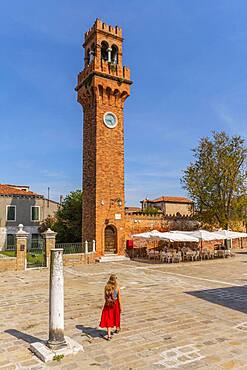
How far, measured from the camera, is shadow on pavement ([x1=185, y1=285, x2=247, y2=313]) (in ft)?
30.8

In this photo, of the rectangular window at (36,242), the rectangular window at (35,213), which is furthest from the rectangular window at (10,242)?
the rectangular window at (35,213)

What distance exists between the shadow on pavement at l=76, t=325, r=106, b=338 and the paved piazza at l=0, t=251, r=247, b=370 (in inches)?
0.9

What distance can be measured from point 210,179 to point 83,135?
40.1 feet

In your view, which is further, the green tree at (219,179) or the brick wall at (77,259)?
the green tree at (219,179)

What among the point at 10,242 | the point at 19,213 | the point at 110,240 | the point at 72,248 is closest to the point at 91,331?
the point at 72,248

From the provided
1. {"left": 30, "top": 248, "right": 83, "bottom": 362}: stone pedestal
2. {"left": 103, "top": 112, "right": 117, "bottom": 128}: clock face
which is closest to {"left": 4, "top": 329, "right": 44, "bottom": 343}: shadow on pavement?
{"left": 30, "top": 248, "right": 83, "bottom": 362}: stone pedestal

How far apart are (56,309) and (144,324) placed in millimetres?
2521

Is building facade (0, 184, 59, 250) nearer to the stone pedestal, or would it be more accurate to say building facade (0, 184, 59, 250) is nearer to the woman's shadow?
the woman's shadow

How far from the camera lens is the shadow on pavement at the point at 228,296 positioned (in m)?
9.38

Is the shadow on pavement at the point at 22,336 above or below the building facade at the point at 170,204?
below

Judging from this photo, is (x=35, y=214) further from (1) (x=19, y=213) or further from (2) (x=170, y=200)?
(2) (x=170, y=200)

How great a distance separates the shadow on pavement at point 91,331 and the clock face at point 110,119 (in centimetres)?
1896

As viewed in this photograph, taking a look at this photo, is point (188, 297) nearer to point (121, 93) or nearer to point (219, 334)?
point (219, 334)

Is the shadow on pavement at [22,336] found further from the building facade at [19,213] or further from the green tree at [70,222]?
the building facade at [19,213]
